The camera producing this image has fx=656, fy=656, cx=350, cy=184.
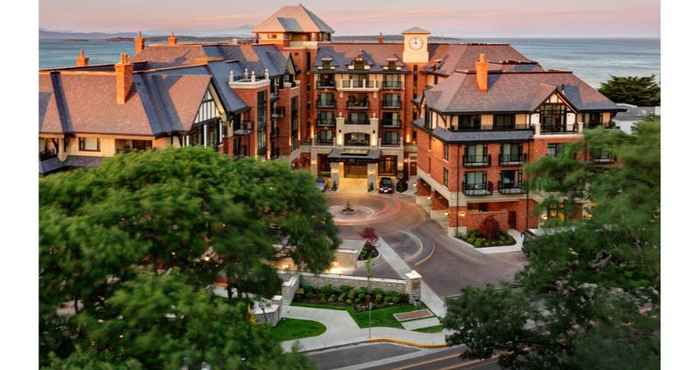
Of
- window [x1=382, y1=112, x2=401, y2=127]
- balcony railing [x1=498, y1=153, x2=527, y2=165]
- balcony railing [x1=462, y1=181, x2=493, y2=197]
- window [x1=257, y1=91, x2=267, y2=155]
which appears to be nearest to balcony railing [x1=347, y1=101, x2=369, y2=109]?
window [x1=382, y1=112, x2=401, y2=127]

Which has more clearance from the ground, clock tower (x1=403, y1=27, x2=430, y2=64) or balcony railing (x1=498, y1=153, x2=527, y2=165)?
clock tower (x1=403, y1=27, x2=430, y2=64)

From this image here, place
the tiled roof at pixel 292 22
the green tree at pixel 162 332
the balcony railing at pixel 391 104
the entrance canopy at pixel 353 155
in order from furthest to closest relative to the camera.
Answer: the tiled roof at pixel 292 22 → the balcony railing at pixel 391 104 → the entrance canopy at pixel 353 155 → the green tree at pixel 162 332

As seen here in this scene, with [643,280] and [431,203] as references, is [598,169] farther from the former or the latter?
[431,203]

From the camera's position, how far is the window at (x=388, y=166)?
67688mm

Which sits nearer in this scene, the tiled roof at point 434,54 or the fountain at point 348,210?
the fountain at point 348,210

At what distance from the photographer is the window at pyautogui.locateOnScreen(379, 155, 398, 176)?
67.7m

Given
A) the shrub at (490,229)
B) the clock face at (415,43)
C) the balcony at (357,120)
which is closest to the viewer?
the shrub at (490,229)

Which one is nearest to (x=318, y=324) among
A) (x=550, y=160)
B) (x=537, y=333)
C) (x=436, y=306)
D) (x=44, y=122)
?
(x=436, y=306)

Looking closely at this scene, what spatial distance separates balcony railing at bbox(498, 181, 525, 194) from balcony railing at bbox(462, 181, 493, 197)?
2.53ft

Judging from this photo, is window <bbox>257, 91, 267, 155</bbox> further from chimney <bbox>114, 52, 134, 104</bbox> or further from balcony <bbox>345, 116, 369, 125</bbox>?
chimney <bbox>114, 52, 134, 104</bbox>

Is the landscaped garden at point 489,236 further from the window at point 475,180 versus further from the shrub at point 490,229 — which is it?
the window at point 475,180

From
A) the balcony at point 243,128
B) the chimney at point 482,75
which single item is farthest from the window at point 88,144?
the chimney at point 482,75

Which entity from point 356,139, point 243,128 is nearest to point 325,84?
point 356,139

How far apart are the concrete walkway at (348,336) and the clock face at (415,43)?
135 feet
